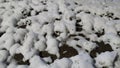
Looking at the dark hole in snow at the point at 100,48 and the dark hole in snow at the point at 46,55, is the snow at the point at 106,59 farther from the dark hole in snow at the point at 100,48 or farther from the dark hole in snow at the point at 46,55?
the dark hole in snow at the point at 46,55

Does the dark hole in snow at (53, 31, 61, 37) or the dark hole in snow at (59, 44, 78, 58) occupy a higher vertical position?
the dark hole in snow at (53, 31, 61, 37)

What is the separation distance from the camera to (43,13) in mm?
6863

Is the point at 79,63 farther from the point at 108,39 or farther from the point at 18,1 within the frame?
the point at 18,1

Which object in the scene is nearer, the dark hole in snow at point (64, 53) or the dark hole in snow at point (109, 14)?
the dark hole in snow at point (64, 53)

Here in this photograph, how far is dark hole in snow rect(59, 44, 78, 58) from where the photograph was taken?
17.5 ft

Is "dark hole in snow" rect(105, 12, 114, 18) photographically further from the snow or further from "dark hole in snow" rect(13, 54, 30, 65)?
"dark hole in snow" rect(13, 54, 30, 65)

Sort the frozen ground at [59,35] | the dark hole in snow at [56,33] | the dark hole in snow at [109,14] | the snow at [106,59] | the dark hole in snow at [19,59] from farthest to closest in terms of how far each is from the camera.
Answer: the dark hole in snow at [109,14], the dark hole in snow at [56,33], the dark hole in snow at [19,59], the frozen ground at [59,35], the snow at [106,59]

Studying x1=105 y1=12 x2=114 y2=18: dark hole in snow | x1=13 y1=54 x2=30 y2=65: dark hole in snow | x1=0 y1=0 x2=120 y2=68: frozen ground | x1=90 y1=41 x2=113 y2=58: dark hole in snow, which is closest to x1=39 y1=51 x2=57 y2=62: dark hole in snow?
x1=0 y1=0 x2=120 y2=68: frozen ground

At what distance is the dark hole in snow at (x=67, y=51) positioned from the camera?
5.35 meters

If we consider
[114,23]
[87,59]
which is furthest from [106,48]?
[114,23]

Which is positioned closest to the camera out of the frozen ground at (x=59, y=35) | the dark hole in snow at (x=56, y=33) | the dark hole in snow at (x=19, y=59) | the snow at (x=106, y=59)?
the snow at (x=106, y=59)

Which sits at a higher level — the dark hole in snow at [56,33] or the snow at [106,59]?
the dark hole in snow at [56,33]

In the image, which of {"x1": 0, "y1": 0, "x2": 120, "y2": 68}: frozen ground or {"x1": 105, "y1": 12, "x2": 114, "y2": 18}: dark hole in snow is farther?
{"x1": 105, "y1": 12, "x2": 114, "y2": 18}: dark hole in snow

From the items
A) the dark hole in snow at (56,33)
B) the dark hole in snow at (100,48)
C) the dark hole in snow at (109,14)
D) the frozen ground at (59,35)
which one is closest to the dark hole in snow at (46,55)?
the frozen ground at (59,35)
